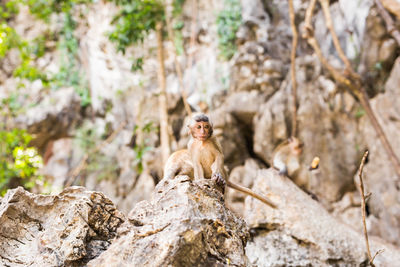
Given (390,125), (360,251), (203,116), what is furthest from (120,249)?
(390,125)

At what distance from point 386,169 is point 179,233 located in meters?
7.77

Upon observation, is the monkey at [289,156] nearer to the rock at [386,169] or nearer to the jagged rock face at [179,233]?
the rock at [386,169]

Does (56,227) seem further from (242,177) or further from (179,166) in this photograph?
(242,177)

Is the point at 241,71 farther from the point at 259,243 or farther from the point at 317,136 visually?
the point at 259,243

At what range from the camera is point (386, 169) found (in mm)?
7988

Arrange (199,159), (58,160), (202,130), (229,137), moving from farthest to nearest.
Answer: (58,160), (229,137), (199,159), (202,130)

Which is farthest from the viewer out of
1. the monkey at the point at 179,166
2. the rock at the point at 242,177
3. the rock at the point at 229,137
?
the rock at the point at 229,137

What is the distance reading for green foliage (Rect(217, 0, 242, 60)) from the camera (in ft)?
38.4

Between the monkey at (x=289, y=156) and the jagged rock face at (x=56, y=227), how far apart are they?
17.8 ft

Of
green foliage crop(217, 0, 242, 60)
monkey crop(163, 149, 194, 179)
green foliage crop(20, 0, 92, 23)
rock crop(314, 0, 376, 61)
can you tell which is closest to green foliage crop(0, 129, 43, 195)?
green foliage crop(20, 0, 92, 23)

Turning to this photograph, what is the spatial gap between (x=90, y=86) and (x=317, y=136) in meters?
9.28

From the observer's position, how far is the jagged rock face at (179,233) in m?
1.81

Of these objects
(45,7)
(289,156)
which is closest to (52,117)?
(45,7)

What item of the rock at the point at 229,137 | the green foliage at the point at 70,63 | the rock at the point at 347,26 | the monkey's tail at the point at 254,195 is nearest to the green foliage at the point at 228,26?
the rock at the point at 229,137
